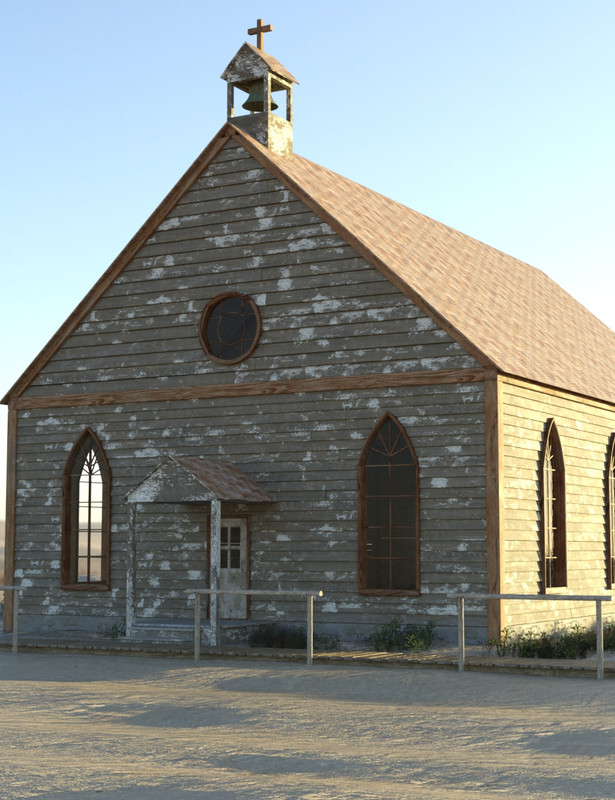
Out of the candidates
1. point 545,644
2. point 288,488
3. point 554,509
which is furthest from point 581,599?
point 288,488

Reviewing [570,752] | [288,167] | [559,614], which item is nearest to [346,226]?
[288,167]

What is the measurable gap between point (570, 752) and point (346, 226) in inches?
470

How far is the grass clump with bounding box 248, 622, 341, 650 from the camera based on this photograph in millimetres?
18469

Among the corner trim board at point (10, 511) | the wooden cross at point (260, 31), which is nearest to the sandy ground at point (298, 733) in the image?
the corner trim board at point (10, 511)

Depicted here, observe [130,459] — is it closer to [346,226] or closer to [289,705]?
[346,226]

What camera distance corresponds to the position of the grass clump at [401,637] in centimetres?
1772

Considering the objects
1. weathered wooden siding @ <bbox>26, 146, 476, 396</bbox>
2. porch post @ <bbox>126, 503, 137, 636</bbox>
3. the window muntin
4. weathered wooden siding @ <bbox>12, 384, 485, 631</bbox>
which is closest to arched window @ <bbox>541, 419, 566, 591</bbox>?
weathered wooden siding @ <bbox>12, 384, 485, 631</bbox>

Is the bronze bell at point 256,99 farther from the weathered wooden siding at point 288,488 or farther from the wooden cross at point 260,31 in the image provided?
the weathered wooden siding at point 288,488

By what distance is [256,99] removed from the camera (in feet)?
76.4

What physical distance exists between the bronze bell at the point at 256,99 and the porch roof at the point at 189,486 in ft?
25.2

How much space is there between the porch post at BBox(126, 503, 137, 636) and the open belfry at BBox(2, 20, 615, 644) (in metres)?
0.05

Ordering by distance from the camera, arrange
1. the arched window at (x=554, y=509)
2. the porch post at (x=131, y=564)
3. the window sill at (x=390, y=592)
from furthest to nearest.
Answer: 1. the arched window at (x=554, y=509)
2. the porch post at (x=131, y=564)
3. the window sill at (x=390, y=592)

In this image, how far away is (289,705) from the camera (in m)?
13.0

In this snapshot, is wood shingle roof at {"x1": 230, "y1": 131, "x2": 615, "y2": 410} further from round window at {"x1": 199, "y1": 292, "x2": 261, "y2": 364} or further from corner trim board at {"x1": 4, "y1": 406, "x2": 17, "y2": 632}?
corner trim board at {"x1": 4, "y1": 406, "x2": 17, "y2": 632}
